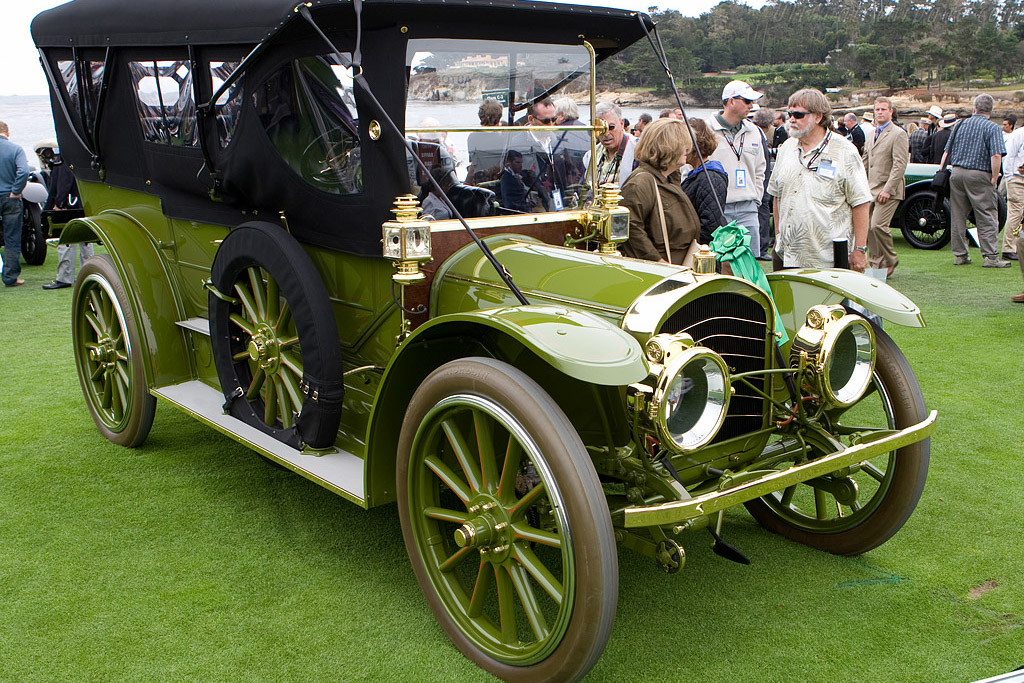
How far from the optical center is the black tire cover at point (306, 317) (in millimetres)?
3336

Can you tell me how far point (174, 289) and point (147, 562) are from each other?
162 cm

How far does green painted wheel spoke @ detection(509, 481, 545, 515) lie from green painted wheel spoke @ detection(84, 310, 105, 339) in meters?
3.21

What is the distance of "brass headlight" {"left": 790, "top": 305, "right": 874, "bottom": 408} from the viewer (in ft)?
9.53

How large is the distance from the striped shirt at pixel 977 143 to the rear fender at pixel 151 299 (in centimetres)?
926

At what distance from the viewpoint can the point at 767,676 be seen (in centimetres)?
271

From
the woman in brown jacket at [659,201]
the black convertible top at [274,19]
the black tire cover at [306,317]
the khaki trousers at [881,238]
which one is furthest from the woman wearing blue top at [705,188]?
the khaki trousers at [881,238]

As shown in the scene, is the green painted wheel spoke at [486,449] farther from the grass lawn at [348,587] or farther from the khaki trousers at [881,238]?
the khaki trousers at [881,238]

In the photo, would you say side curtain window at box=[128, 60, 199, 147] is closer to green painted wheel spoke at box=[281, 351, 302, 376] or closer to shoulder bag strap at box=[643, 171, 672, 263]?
green painted wheel spoke at box=[281, 351, 302, 376]

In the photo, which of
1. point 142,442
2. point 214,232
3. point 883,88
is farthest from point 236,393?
point 883,88

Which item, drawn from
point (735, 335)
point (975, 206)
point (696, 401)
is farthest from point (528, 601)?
point (975, 206)

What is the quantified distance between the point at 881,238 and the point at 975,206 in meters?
1.66

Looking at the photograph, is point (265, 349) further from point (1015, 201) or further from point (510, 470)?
point (1015, 201)

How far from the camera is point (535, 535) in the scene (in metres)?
2.57

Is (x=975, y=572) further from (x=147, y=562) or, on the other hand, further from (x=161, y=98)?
(x=161, y=98)
